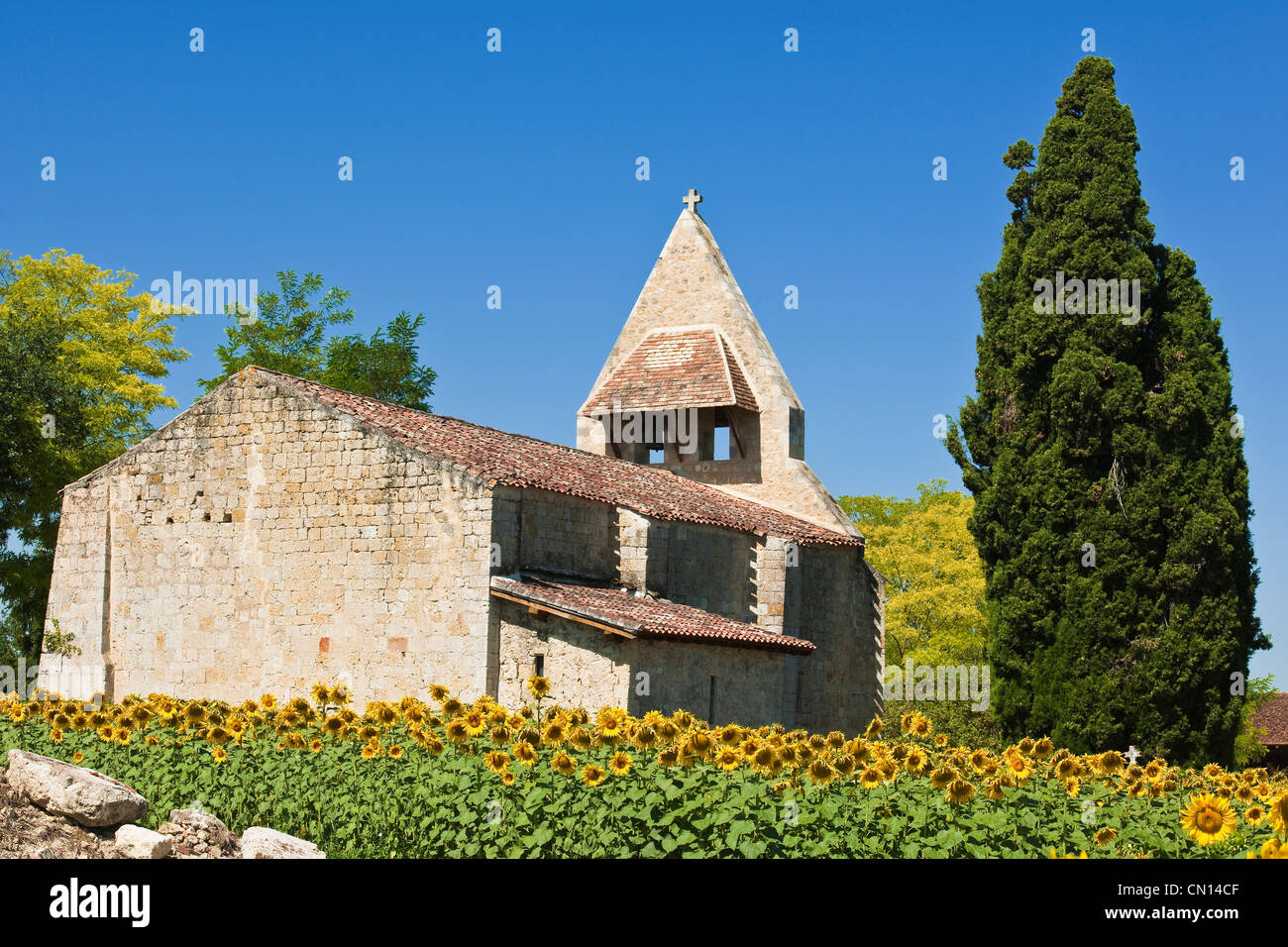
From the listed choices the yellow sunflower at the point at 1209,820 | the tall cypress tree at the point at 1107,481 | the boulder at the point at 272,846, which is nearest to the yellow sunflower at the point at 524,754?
the boulder at the point at 272,846

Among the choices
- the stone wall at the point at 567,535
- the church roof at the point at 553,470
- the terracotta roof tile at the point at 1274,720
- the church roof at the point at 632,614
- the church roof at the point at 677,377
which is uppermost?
the church roof at the point at 677,377

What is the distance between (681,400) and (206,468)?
12.6 meters

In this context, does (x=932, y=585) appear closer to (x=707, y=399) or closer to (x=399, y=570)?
(x=707, y=399)

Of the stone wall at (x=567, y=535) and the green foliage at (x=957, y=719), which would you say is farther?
the green foliage at (x=957, y=719)

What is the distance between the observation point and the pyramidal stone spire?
106 feet

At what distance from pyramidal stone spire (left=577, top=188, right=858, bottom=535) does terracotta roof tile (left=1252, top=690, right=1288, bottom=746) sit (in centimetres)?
2750

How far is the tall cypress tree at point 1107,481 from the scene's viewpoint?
80.8 ft

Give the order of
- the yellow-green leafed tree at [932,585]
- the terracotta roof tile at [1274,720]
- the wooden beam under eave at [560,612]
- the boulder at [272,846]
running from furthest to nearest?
the terracotta roof tile at [1274,720]
the yellow-green leafed tree at [932,585]
the wooden beam under eave at [560,612]
the boulder at [272,846]

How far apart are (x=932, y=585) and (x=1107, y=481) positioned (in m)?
18.4

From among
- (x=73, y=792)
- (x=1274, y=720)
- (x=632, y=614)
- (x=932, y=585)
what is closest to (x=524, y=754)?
(x=73, y=792)

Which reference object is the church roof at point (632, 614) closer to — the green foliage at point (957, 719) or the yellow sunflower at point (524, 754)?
the yellow sunflower at point (524, 754)

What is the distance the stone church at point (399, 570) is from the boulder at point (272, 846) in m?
8.76

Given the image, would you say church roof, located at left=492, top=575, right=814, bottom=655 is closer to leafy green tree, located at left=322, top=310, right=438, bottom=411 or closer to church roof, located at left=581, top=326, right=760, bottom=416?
church roof, located at left=581, top=326, right=760, bottom=416

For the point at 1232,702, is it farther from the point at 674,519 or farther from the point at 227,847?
the point at 227,847
